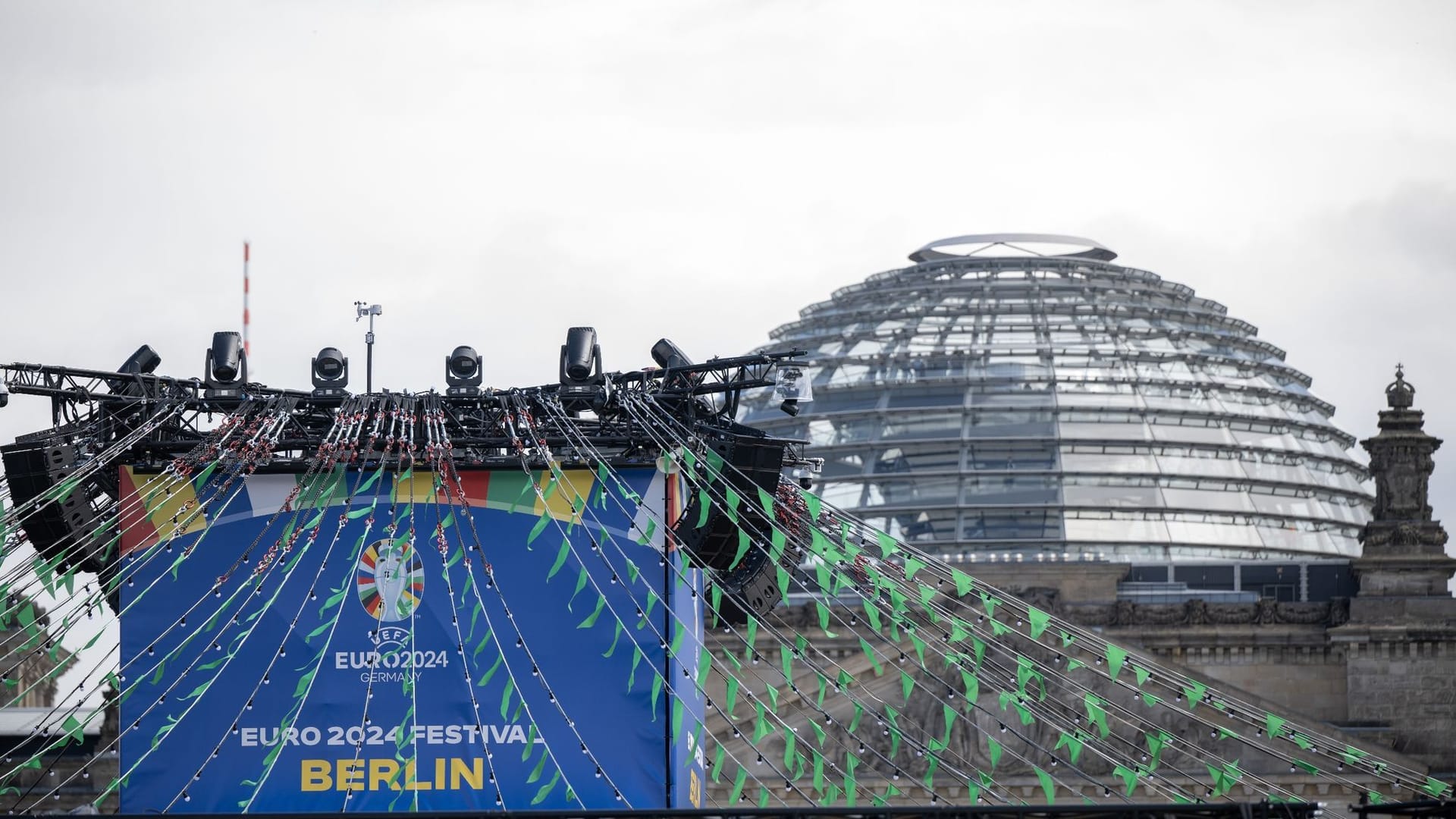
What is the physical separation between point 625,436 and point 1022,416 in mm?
40691

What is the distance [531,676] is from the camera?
148 ft

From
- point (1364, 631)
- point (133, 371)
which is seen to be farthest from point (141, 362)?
point (1364, 631)

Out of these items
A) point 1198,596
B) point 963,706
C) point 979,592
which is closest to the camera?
point 979,592

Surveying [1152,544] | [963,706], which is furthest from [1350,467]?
[963,706]

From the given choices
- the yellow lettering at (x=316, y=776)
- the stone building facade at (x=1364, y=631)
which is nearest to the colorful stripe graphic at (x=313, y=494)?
the yellow lettering at (x=316, y=776)

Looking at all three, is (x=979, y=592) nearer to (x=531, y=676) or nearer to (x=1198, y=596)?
(x=531, y=676)

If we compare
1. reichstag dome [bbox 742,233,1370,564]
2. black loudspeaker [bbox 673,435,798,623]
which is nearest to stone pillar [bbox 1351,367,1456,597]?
reichstag dome [bbox 742,233,1370,564]

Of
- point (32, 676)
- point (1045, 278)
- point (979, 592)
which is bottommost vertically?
point (32, 676)

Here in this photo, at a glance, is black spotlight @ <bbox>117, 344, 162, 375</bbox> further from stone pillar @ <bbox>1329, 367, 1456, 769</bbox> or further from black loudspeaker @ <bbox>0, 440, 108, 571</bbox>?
stone pillar @ <bbox>1329, 367, 1456, 769</bbox>

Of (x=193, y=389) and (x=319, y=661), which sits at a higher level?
(x=193, y=389)

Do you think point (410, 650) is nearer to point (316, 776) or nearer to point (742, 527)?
point (316, 776)

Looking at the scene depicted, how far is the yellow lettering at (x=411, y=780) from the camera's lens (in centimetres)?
4469

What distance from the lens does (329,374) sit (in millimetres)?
47031

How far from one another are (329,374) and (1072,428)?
41829 millimetres
